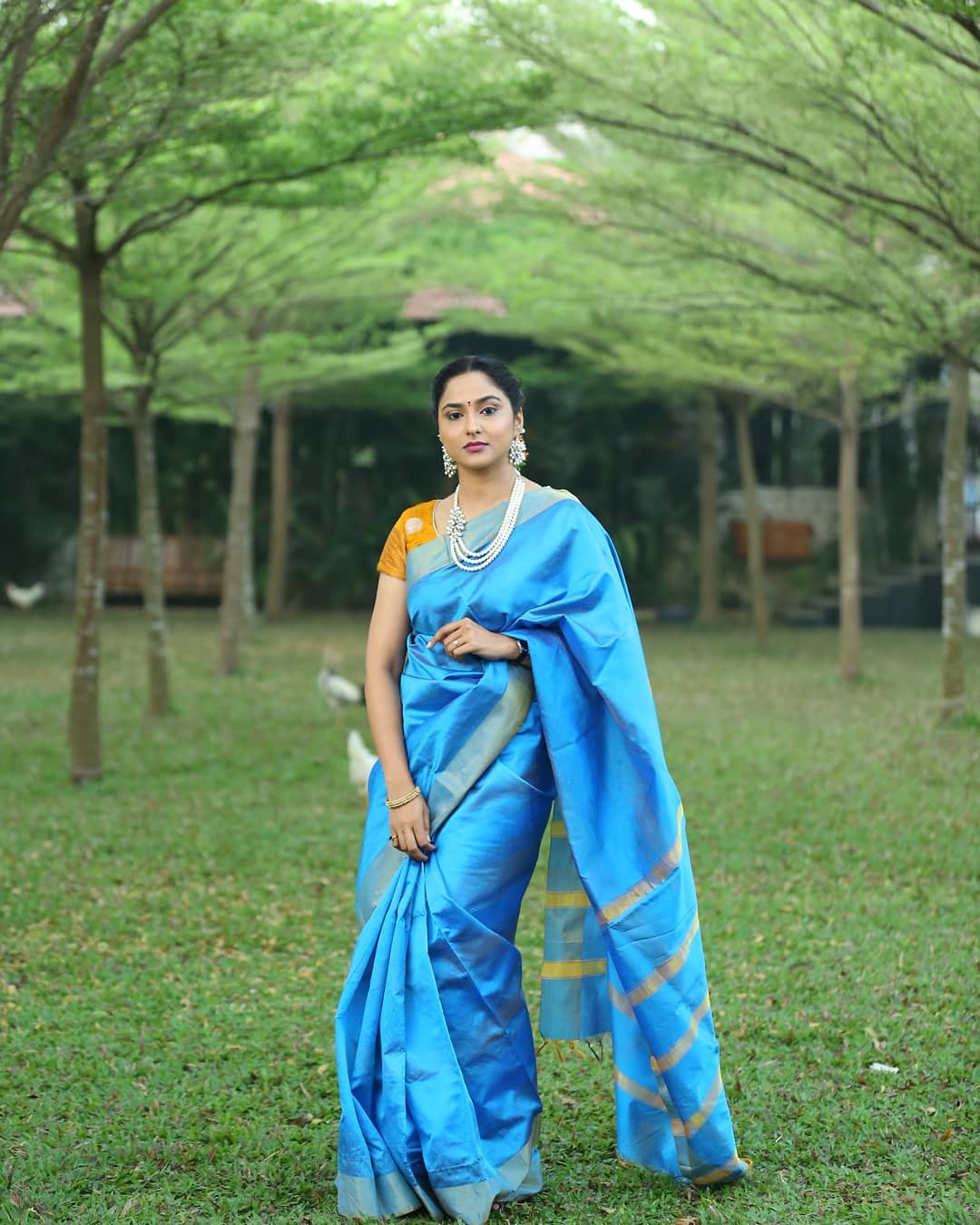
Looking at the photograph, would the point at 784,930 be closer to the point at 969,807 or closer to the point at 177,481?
the point at 969,807

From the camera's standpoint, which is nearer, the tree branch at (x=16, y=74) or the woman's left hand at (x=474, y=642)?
the woman's left hand at (x=474, y=642)

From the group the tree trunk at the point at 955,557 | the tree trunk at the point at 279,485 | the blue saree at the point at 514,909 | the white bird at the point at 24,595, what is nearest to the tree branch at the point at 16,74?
the blue saree at the point at 514,909

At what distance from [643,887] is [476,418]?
1042mm

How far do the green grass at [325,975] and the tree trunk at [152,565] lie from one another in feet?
1.24

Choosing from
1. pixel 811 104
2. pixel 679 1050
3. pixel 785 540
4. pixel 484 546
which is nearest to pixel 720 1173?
pixel 679 1050

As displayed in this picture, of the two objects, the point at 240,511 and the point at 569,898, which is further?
the point at 240,511

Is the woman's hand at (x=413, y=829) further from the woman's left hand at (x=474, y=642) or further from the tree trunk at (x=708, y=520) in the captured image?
the tree trunk at (x=708, y=520)

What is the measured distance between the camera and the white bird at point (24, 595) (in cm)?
1925

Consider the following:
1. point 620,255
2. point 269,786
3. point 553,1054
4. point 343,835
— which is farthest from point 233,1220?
point 620,255

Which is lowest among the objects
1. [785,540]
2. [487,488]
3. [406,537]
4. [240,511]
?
[785,540]

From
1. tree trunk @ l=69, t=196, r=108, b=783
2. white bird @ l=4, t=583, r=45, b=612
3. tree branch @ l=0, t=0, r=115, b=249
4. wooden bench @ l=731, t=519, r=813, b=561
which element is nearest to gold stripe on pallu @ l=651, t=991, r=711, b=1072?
tree branch @ l=0, t=0, r=115, b=249

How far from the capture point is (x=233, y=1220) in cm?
295

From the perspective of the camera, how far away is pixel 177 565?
21.5 meters

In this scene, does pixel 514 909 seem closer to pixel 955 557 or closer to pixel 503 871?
pixel 503 871
